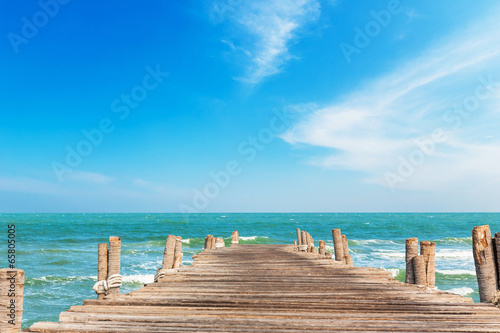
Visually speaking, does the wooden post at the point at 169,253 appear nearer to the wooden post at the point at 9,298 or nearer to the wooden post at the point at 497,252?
the wooden post at the point at 9,298

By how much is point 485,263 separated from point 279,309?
3665 millimetres

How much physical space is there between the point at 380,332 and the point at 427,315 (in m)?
1.25

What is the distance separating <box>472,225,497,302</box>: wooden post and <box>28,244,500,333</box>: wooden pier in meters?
0.45

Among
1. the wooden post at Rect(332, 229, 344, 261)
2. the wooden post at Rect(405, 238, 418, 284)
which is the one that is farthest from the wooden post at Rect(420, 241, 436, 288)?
the wooden post at Rect(332, 229, 344, 261)

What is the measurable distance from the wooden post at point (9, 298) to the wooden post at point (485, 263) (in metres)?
6.66

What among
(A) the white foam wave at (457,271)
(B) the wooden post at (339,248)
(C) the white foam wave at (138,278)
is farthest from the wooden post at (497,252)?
(A) the white foam wave at (457,271)

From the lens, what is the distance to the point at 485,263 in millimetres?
6449

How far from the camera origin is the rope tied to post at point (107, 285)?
732cm

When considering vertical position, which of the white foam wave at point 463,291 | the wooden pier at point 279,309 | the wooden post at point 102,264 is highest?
the wooden post at point 102,264

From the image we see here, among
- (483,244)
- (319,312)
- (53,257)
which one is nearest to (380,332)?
(319,312)

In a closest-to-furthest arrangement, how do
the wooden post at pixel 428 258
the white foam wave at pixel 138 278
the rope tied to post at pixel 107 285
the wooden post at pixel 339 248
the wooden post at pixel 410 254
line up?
the rope tied to post at pixel 107 285
the wooden post at pixel 410 254
the wooden post at pixel 428 258
the wooden post at pixel 339 248
the white foam wave at pixel 138 278

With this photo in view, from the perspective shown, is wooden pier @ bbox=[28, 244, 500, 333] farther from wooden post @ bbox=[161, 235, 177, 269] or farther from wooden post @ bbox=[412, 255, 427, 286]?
wooden post @ bbox=[161, 235, 177, 269]

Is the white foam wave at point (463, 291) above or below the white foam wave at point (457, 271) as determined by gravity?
above

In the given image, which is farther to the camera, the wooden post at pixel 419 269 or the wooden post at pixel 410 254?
the wooden post at pixel 410 254
